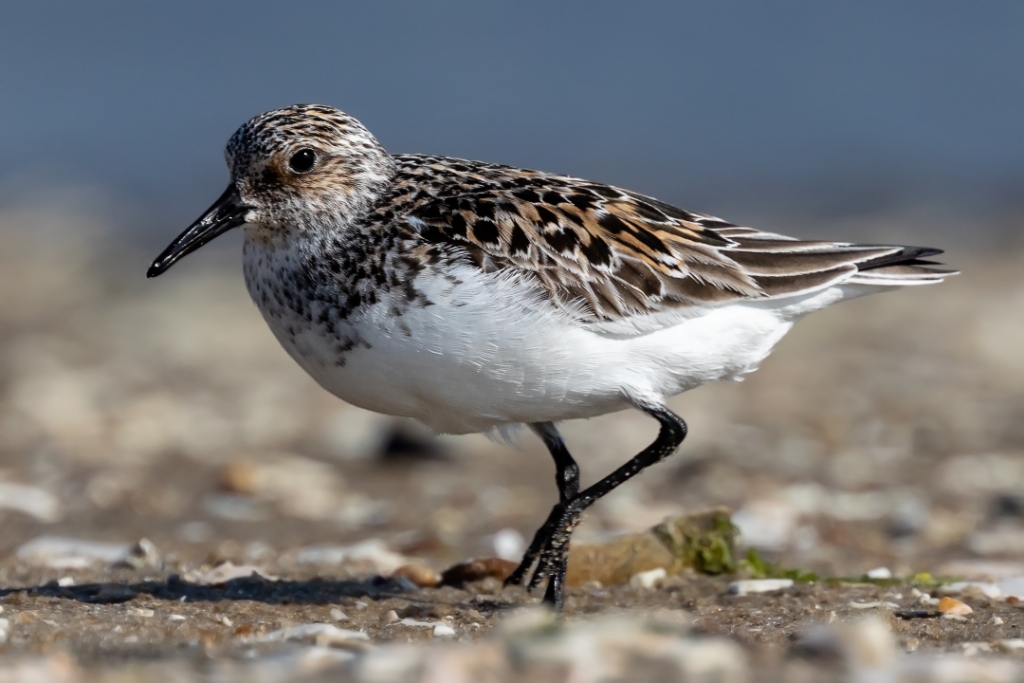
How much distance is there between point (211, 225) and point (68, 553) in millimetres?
1699

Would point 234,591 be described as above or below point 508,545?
below

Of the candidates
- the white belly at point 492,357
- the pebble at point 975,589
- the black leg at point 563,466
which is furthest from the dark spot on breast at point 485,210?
the pebble at point 975,589

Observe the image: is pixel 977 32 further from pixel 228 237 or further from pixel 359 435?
pixel 359 435

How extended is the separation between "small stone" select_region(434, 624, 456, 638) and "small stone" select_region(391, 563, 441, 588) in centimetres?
97

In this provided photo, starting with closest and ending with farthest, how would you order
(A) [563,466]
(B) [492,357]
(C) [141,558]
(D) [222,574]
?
(B) [492,357], (D) [222,574], (A) [563,466], (C) [141,558]

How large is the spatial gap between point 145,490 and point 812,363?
5500 mm

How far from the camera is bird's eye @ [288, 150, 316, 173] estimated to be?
4934 mm

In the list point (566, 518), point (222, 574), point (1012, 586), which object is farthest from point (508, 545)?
point (1012, 586)

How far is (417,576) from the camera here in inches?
203

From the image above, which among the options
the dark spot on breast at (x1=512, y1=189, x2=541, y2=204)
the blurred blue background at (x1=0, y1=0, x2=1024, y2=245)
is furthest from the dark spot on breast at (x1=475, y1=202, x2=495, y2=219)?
the blurred blue background at (x1=0, y1=0, x2=1024, y2=245)

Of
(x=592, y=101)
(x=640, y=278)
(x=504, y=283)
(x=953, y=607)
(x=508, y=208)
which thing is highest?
(x=592, y=101)

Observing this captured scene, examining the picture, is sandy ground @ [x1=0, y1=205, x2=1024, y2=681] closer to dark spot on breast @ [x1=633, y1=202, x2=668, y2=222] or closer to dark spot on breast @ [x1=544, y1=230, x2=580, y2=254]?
dark spot on breast @ [x1=544, y1=230, x2=580, y2=254]

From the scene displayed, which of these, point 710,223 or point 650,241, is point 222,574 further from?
point 710,223

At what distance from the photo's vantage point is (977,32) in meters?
24.5
